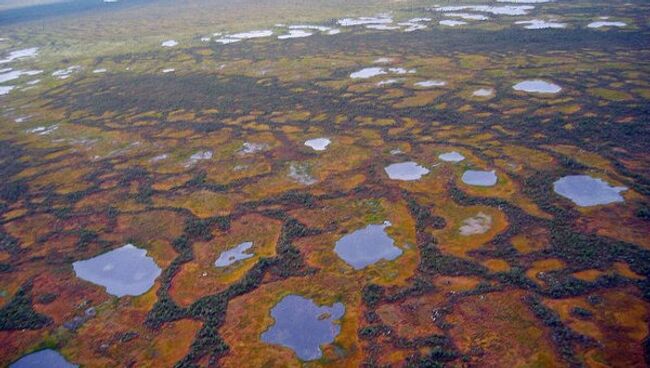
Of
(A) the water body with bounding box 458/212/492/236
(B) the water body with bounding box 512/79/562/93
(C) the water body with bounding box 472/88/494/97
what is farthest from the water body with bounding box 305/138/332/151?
(B) the water body with bounding box 512/79/562/93

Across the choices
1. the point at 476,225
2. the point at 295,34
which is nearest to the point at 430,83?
the point at 476,225

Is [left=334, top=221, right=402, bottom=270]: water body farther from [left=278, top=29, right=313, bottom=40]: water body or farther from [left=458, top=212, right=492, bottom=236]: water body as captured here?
[left=278, top=29, right=313, bottom=40]: water body

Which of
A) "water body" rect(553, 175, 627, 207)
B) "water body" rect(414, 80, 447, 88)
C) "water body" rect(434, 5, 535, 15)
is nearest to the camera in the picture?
"water body" rect(553, 175, 627, 207)

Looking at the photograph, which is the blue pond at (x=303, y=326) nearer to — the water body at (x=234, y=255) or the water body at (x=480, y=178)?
the water body at (x=234, y=255)

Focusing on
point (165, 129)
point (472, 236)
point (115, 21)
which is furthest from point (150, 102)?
point (115, 21)

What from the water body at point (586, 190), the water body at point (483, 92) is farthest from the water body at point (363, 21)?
the water body at point (586, 190)
